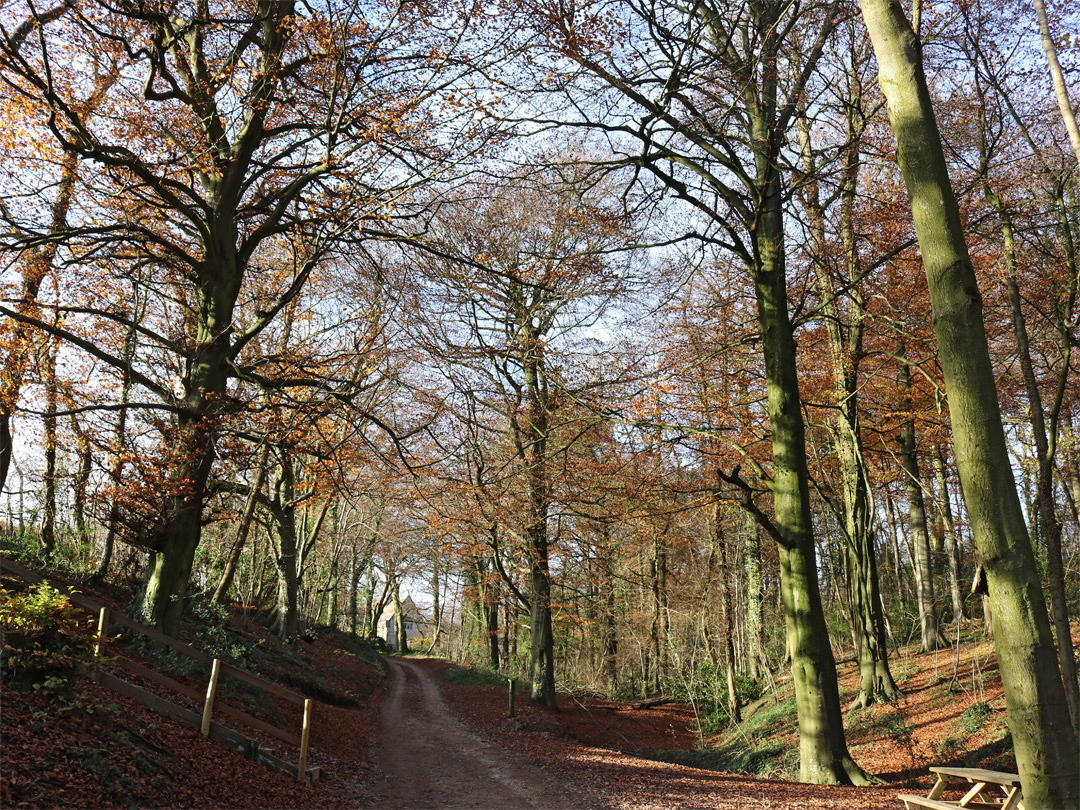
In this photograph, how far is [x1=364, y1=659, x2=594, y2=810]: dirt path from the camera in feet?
24.6

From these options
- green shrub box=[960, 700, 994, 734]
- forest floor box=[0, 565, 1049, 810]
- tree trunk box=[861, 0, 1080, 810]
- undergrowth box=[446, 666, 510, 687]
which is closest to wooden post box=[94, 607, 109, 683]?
forest floor box=[0, 565, 1049, 810]

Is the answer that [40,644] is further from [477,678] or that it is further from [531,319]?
[477,678]

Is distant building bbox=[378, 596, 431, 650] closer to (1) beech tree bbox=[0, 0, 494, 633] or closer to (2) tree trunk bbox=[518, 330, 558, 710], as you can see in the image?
(2) tree trunk bbox=[518, 330, 558, 710]

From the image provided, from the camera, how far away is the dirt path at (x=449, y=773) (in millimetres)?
7484

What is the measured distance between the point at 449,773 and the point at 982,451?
8171 mm

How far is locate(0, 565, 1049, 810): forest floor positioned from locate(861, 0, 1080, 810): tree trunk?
359cm

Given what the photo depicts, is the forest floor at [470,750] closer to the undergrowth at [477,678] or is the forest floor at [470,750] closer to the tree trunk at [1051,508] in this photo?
the tree trunk at [1051,508]

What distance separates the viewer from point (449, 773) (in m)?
9.09

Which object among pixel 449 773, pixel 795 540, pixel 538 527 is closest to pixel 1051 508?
pixel 795 540

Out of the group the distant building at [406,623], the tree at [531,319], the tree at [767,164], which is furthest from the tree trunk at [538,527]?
the distant building at [406,623]

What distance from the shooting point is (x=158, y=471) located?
8.16 metres

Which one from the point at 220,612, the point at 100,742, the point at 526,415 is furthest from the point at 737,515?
the point at 100,742

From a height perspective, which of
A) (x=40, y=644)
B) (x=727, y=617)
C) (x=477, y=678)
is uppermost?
(x=727, y=617)

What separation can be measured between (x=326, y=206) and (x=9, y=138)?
3910 mm
